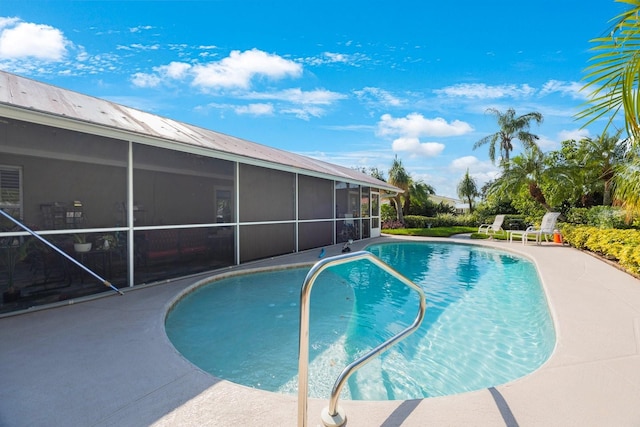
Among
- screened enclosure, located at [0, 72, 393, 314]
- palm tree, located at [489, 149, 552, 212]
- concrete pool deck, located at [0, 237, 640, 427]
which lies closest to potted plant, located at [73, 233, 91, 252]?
screened enclosure, located at [0, 72, 393, 314]

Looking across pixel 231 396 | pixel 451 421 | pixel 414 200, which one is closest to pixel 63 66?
pixel 231 396

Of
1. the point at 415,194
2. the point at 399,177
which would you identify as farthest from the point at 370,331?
the point at 415,194

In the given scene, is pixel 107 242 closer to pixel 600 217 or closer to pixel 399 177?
pixel 600 217

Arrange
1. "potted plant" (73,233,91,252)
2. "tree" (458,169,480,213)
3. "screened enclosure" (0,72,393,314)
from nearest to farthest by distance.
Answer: "screened enclosure" (0,72,393,314)
"potted plant" (73,233,91,252)
"tree" (458,169,480,213)

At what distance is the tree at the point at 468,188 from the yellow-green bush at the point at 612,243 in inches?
655

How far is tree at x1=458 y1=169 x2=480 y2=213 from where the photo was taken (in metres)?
30.8

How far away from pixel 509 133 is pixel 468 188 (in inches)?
229

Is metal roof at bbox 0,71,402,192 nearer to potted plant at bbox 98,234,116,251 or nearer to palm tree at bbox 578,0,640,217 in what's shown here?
potted plant at bbox 98,234,116,251

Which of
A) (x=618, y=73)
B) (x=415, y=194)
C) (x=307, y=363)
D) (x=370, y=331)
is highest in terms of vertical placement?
(x=415, y=194)

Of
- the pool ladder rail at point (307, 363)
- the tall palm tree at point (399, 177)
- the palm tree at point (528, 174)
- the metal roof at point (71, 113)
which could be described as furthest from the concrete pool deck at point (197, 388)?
the tall palm tree at point (399, 177)

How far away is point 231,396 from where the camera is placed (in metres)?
2.71

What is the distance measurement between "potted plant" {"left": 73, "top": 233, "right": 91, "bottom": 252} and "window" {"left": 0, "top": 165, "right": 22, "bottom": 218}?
3.49 feet

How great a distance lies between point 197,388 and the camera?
2.82m

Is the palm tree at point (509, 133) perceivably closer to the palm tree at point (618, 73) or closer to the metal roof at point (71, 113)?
the metal roof at point (71, 113)
